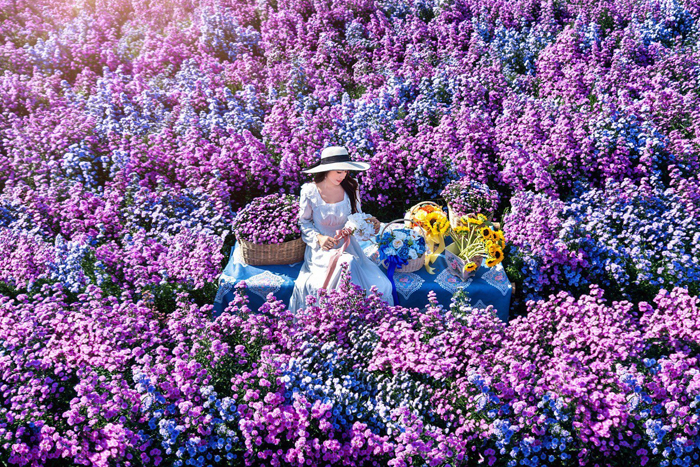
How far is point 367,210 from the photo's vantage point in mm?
6309

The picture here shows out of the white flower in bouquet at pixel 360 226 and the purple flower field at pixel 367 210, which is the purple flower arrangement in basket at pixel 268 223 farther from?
the white flower in bouquet at pixel 360 226

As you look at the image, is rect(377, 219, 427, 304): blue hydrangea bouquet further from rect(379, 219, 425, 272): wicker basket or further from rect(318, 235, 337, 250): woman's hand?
rect(318, 235, 337, 250): woman's hand

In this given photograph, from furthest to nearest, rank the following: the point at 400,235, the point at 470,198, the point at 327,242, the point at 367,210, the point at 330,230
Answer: the point at 367,210, the point at 470,198, the point at 330,230, the point at 400,235, the point at 327,242

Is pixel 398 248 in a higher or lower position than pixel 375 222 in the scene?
lower

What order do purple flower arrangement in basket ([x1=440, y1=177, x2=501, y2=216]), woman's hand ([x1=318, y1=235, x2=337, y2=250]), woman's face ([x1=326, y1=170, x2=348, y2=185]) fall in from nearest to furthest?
woman's hand ([x1=318, y1=235, x2=337, y2=250]), woman's face ([x1=326, y1=170, x2=348, y2=185]), purple flower arrangement in basket ([x1=440, y1=177, x2=501, y2=216])

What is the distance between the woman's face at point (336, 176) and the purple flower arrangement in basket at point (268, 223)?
0.53 metres

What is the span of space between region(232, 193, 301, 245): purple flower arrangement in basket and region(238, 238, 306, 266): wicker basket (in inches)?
1.7

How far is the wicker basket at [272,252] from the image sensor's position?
4762 millimetres

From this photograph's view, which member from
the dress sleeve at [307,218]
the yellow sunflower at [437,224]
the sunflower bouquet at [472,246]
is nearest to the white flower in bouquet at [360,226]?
the dress sleeve at [307,218]

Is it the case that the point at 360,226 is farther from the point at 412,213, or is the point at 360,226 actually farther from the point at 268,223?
the point at 268,223

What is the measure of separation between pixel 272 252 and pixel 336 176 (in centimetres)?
95

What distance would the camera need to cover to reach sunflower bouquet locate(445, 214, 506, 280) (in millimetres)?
4516

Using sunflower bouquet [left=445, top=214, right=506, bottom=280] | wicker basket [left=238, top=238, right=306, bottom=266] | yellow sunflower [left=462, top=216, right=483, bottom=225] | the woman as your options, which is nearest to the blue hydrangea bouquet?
the woman

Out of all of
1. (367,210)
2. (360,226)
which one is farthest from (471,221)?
(367,210)
